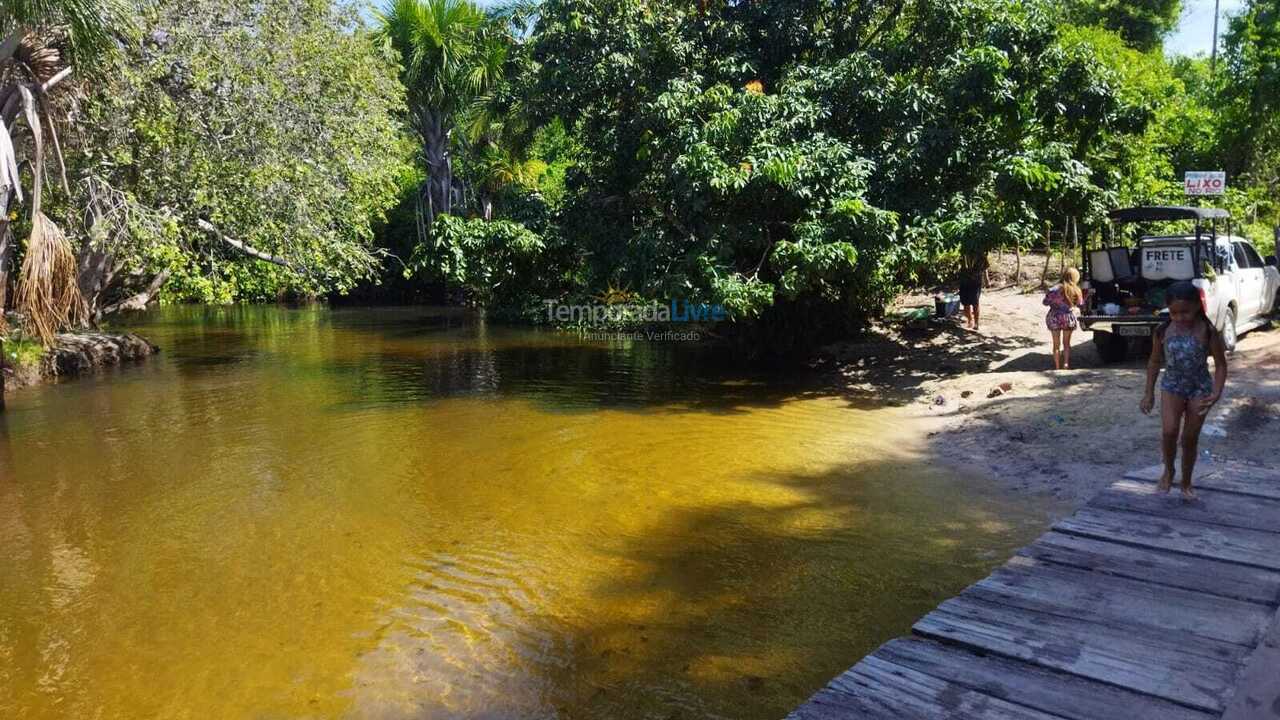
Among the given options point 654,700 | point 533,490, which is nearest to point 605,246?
point 533,490

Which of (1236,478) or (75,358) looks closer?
(1236,478)

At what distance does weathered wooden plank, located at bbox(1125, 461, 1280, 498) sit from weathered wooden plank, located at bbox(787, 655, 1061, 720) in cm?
316

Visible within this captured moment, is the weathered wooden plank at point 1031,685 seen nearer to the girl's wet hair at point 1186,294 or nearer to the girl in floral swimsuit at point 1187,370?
the girl in floral swimsuit at point 1187,370

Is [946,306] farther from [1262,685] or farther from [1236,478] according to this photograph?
[1262,685]

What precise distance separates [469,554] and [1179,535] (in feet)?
16.3

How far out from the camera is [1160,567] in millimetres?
4133

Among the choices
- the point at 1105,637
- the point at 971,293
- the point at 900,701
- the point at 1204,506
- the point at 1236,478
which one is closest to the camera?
the point at 900,701

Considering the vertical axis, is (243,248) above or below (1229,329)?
above

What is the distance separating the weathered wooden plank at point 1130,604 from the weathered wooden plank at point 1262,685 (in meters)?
0.11

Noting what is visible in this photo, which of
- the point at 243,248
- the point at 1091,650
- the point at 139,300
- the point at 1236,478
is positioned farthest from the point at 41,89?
the point at 1236,478

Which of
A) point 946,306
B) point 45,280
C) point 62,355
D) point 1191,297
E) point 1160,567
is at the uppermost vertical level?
point 45,280

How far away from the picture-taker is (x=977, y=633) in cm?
354

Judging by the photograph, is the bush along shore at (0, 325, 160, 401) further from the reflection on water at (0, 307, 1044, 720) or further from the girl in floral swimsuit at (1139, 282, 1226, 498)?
the girl in floral swimsuit at (1139, 282, 1226, 498)

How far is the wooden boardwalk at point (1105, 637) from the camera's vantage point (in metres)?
3.03
